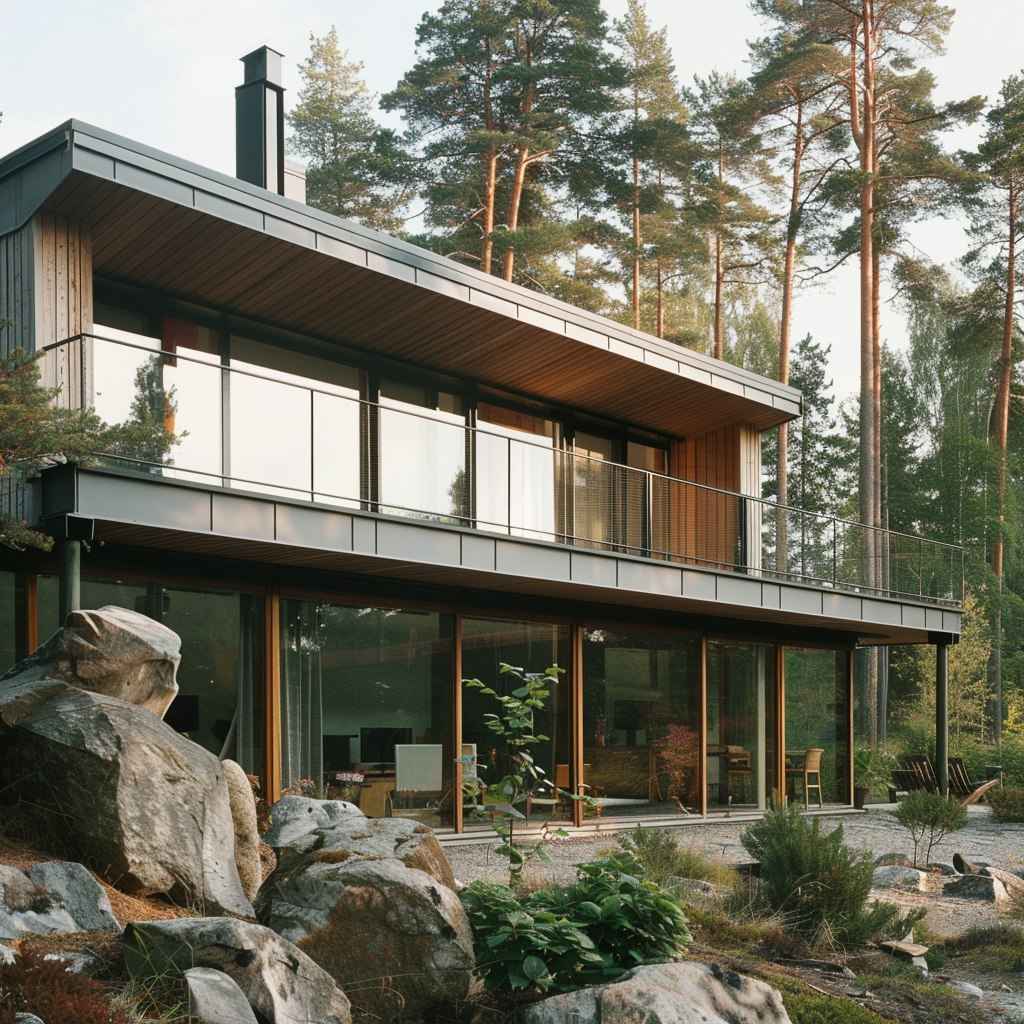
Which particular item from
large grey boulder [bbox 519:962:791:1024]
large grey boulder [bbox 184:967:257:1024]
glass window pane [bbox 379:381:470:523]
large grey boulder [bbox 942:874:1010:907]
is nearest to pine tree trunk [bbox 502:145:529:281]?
glass window pane [bbox 379:381:470:523]

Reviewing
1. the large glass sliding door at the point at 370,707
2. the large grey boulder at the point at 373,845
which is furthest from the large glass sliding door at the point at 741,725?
the large grey boulder at the point at 373,845

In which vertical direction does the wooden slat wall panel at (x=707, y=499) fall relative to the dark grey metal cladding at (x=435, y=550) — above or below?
above

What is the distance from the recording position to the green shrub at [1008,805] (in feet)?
62.0

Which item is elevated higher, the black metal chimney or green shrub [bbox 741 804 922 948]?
the black metal chimney

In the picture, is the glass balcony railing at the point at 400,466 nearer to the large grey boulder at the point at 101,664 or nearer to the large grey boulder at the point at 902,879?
the large grey boulder at the point at 101,664

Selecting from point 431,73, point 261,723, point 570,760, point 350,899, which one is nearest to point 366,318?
point 261,723

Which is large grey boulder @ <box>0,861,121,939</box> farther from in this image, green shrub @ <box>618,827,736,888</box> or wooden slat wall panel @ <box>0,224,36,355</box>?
wooden slat wall panel @ <box>0,224,36,355</box>

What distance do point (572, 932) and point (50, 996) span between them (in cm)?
246

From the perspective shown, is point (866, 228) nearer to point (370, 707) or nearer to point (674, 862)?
point (370, 707)

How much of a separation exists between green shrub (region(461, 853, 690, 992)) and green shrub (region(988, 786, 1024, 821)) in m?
14.5

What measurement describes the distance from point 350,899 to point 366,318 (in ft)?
28.5

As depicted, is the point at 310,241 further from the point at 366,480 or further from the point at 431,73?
the point at 431,73

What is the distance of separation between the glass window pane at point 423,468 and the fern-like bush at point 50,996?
8.03 meters

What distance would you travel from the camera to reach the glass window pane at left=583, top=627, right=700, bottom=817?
15.1 metres
